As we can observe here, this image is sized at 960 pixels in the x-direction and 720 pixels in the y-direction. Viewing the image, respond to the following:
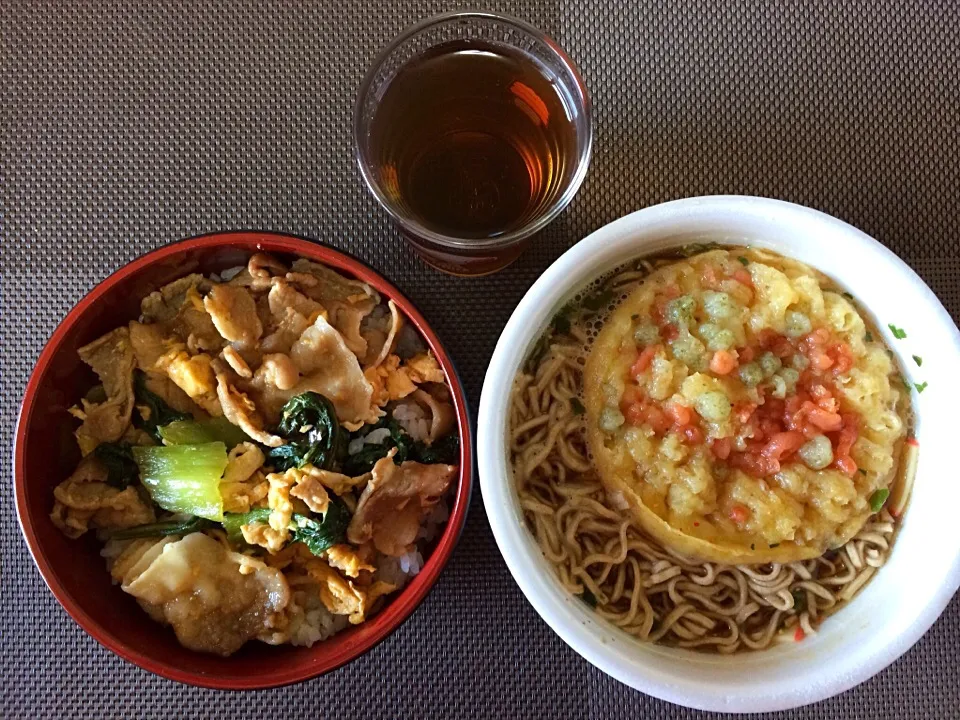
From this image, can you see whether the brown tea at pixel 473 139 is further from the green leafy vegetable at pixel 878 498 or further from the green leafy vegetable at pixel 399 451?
the green leafy vegetable at pixel 878 498

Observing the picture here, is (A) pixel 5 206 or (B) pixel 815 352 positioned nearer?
(B) pixel 815 352

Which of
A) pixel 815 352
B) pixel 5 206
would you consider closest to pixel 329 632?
pixel 815 352

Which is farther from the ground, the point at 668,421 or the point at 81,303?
the point at 81,303

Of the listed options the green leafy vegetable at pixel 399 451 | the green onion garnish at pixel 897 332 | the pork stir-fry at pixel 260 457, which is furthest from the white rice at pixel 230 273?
the green onion garnish at pixel 897 332

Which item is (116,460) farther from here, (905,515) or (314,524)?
(905,515)

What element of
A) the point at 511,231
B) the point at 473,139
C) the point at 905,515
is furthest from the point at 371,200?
the point at 905,515

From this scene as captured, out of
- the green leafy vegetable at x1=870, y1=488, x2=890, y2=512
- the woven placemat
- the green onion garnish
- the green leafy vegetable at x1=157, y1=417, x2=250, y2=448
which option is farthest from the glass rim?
the green leafy vegetable at x1=870, y1=488, x2=890, y2=512

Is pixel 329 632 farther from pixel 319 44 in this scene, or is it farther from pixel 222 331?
pixel 319 44
